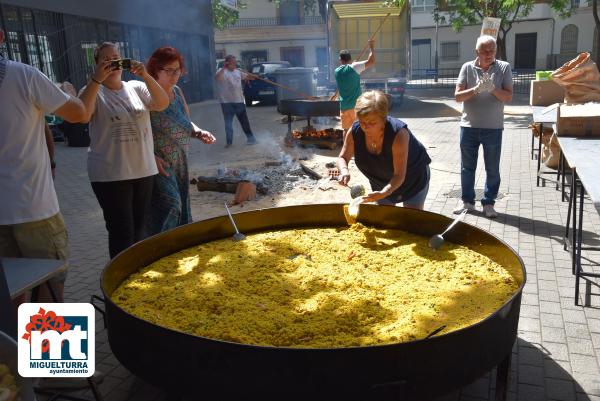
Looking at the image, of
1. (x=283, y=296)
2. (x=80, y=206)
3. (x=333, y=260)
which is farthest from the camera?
(x=80, y=206)

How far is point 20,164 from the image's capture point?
109 inches

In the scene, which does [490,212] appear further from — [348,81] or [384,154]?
[348,81]

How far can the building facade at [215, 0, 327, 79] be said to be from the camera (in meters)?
43.7

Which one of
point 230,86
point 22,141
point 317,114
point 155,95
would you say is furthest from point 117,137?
point 230,86

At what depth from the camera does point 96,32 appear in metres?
16.4

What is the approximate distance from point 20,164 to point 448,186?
19.9 ft

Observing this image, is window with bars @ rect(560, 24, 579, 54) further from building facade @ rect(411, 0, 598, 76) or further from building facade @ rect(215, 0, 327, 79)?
building facade @ rect(215, 0, 327, 79)

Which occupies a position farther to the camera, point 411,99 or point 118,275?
point 411,99

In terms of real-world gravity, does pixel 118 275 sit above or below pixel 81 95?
below

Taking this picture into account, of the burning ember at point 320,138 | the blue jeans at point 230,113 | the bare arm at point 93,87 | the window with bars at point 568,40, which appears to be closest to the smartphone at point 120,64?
the bare arm at point 93,87

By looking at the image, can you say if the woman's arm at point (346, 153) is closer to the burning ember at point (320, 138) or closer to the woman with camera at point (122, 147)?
the woman with camera at point (122, 147)

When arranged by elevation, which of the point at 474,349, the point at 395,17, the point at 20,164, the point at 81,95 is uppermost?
the point at 395,17

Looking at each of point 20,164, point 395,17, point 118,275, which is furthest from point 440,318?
point 395,17

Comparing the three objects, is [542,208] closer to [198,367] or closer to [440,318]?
[440,318]
